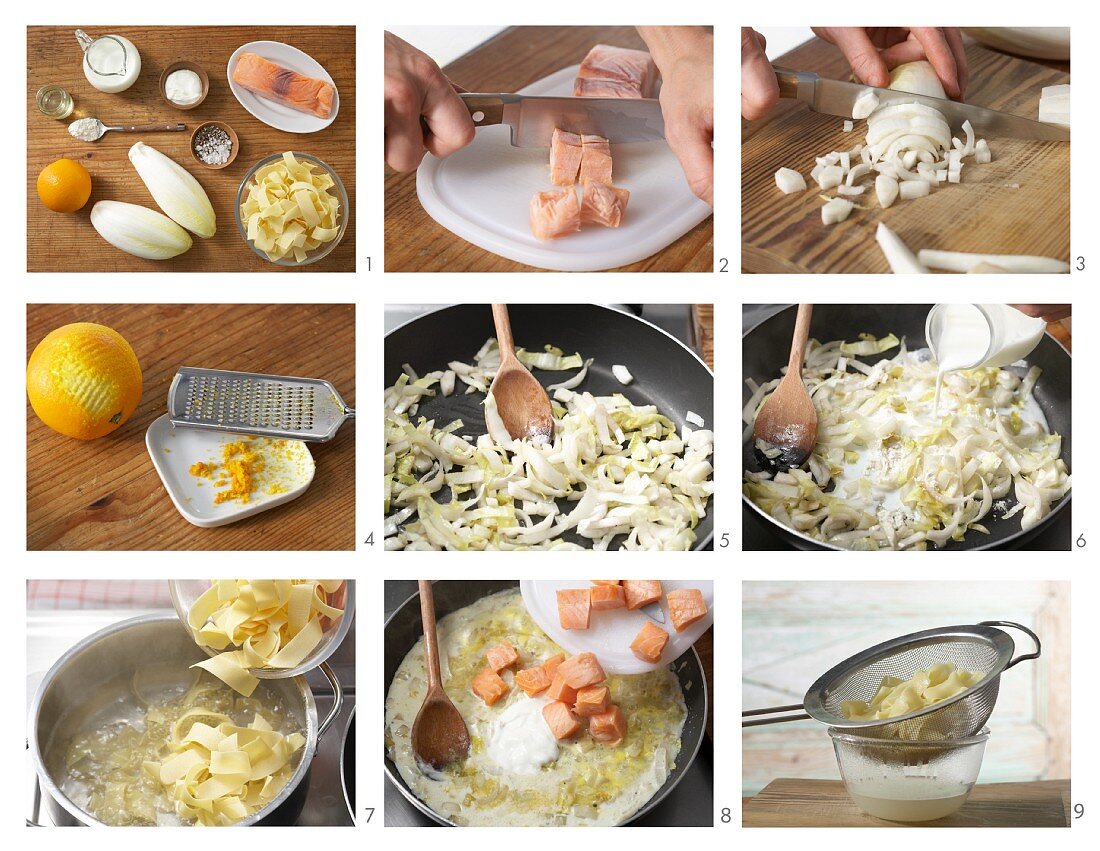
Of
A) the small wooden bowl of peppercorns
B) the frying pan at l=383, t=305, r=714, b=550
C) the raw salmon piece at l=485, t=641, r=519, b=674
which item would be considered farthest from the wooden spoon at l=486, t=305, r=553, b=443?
the small wooden bowl of peppercorns

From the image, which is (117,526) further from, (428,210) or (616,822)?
(616,822)

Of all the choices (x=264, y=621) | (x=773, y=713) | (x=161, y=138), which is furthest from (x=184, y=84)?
(x=773, y=713)

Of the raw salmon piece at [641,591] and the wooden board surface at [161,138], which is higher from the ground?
the wooden board surface at [161,138]

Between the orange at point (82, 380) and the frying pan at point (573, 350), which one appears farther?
the frying pan at point (573, 350)

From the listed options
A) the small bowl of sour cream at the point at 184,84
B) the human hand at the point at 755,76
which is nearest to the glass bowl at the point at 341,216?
the small bowl of sour cream at the point at 184,84

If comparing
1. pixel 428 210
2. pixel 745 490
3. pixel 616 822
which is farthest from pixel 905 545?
pixel 428 210

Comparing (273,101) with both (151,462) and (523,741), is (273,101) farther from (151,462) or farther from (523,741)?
(523,741)

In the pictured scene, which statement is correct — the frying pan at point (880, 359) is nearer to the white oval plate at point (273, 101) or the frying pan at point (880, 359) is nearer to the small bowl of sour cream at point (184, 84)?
the white oval plate at point (273, 101)

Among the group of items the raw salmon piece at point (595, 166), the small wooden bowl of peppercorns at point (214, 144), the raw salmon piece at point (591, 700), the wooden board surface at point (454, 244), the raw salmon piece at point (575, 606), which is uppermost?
the small wooden bowl of peppercorns at point (214, 144)
